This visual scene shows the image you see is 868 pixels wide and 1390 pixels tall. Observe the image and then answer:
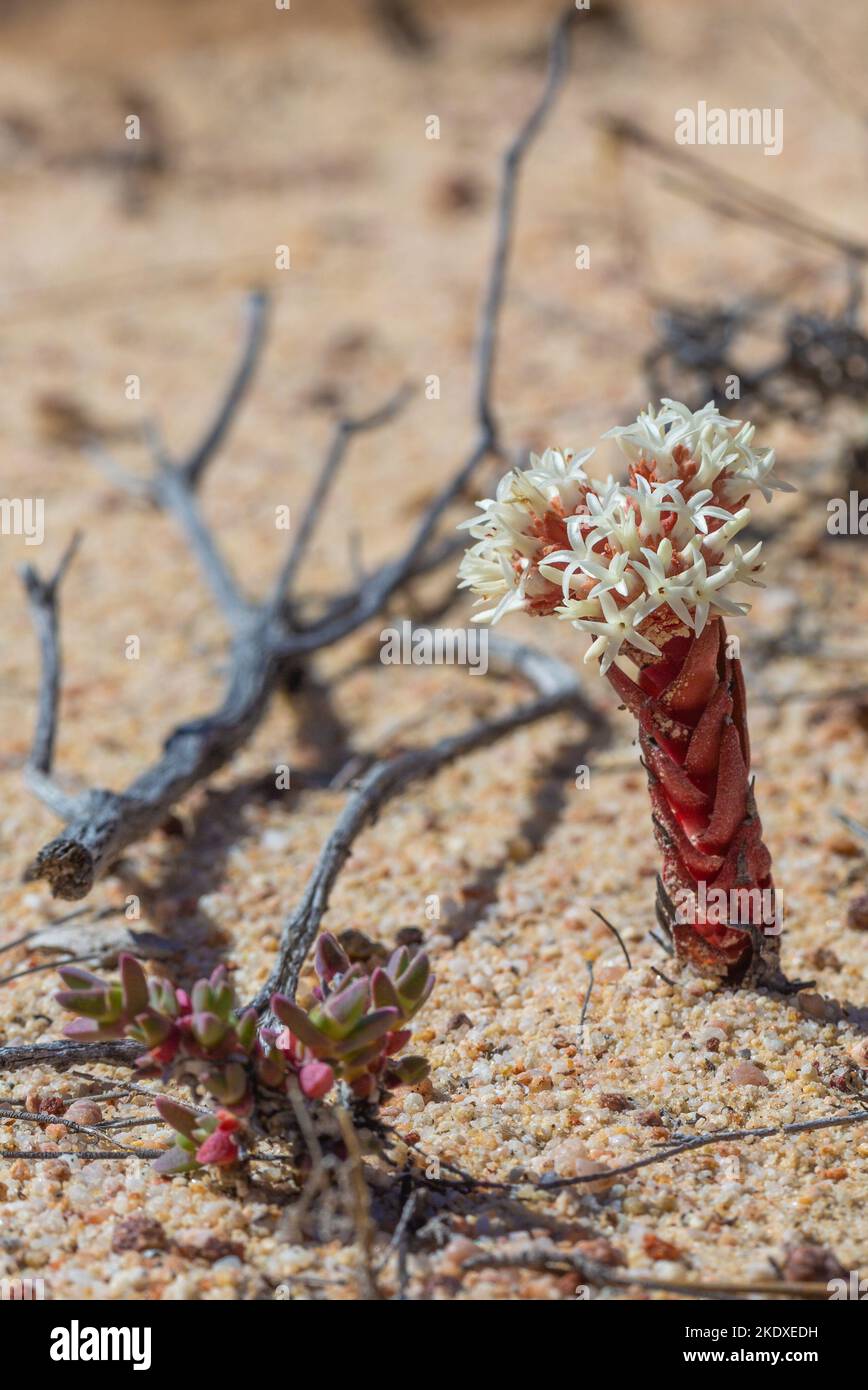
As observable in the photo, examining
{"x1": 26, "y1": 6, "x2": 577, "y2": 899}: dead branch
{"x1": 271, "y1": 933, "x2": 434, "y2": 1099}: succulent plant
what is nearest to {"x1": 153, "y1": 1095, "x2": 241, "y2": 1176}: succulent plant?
{"x1": 271, "y1": 933, "x2": 434, "y2": 1099}: succulent plant

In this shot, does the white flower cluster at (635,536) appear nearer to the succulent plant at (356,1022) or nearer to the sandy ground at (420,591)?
the succulent plant at (356,1022)

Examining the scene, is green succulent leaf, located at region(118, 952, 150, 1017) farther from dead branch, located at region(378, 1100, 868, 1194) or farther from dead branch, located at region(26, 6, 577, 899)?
dead branch, located at region(26, 6, 577, 899)

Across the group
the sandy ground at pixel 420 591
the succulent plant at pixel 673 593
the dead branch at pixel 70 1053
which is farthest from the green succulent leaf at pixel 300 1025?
the succulent plant at pixel 673 593

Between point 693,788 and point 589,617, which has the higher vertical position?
point 589,617

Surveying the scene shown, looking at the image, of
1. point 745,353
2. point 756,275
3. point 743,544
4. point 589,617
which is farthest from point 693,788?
point 756,275

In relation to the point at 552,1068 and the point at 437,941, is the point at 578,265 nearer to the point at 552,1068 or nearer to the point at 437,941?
the point at 437,941

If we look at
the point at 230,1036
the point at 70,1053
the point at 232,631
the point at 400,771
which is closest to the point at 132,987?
the point at 230,1036

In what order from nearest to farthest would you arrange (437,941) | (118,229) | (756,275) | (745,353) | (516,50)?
(437,941), (745,353), (756,275), (118,229), (516,50)
